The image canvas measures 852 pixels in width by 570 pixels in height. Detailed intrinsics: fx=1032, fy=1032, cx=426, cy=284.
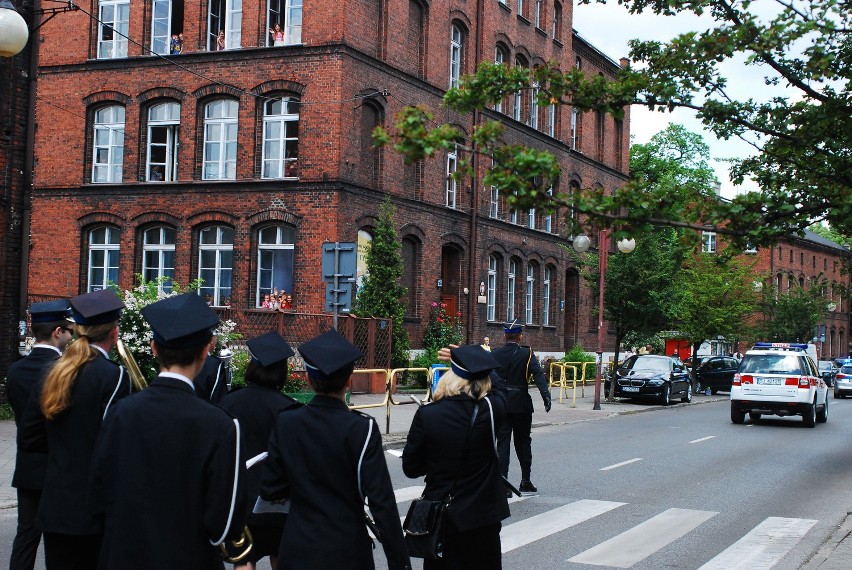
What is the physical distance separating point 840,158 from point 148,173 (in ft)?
79.8

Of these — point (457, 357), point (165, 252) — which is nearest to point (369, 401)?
point (165, 252)

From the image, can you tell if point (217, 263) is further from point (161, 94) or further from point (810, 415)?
point (810, 415)

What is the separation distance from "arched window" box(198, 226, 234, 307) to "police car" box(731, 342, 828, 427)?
14.0 metres

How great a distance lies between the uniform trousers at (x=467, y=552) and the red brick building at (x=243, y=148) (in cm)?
2193

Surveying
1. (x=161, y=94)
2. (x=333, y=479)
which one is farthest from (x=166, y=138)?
(x=333, y=479)

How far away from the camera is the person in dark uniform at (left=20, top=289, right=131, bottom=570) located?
5039 mm

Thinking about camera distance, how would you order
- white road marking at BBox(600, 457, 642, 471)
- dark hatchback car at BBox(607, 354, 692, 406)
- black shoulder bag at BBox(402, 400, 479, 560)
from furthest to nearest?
dark hatchback car at BBox(607, 354, 692, 406), white road marking at BBox(600, 457, 642, 471), black shoulder bag at BBox(402, 400, 479, 560)

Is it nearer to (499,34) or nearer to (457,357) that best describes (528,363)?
(457,357)

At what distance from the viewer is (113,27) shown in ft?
101

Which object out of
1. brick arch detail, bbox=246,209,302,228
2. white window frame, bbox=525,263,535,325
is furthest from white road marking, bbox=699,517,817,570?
white window frame, bbox=525,263,535,325

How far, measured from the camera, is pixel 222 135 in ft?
96.3

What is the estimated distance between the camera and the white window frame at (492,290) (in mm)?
36375

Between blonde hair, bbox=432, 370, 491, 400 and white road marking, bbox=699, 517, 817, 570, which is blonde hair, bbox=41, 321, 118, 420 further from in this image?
white road marking, bbox=699, 517, 817, 570

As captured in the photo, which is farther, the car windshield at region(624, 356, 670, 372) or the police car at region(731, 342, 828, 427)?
the car windshield at region(624, 356, 670, 372)
